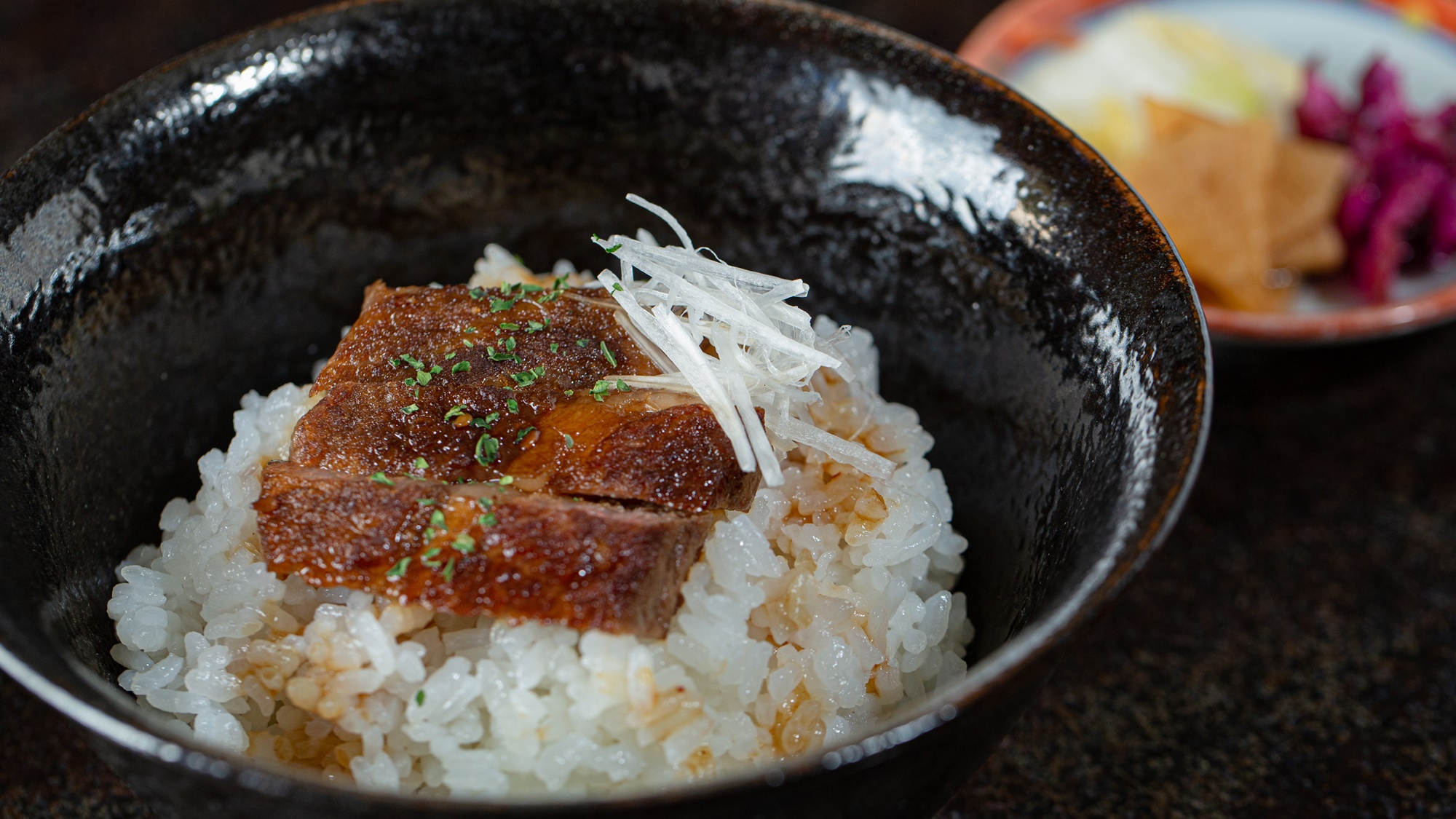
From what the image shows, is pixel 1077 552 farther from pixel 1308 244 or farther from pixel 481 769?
pixel 1308 244

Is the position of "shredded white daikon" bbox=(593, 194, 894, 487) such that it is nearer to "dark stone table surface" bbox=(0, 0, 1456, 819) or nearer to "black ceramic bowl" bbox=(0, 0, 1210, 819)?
"black ceramic bowl" bbox=(0, 0, 1210, 819)

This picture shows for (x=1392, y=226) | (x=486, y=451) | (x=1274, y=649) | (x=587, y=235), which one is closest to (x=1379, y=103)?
(x=1392, y=226)

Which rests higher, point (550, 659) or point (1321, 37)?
point (550, 659)

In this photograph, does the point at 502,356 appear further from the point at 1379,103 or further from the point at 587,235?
the point at 1379,103

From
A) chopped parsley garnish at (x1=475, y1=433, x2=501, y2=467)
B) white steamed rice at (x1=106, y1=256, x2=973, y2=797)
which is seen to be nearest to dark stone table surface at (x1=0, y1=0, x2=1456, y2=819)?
white steamed rice at (x1=106, y1=256, x2=973, y2=797)

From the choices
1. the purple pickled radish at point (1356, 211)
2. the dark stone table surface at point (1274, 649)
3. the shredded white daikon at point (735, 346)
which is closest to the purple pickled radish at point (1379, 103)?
the purple pickled radish at point (1356, 211)

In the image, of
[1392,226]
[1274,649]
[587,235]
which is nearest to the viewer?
[587,235]
